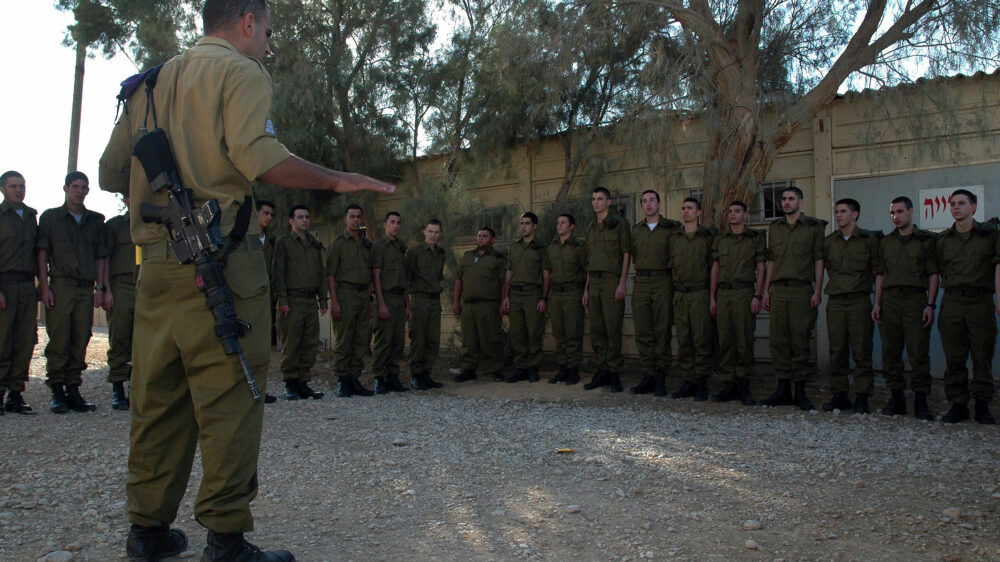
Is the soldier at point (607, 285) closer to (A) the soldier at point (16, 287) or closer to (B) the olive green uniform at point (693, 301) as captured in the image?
(B) the olive green uniform at point (693, 301)

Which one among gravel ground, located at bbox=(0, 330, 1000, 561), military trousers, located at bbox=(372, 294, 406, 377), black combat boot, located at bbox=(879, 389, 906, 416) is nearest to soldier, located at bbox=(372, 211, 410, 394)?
military trousers, located at bbox=(372, 294, 406, 377)

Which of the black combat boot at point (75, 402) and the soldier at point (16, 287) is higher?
the soldier at point (16, 287)

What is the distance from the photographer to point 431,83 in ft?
33.1

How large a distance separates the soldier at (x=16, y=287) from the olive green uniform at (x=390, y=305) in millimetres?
3274

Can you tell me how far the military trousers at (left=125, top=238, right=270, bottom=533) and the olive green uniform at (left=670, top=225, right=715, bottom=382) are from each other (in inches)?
215

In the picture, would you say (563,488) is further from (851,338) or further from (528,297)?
(528,297)

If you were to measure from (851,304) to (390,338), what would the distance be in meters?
4.77

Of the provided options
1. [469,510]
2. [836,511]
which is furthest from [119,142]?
[836,511]

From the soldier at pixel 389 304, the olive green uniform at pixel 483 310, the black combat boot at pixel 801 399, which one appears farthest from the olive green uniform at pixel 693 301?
the soldier at pixel 389 304

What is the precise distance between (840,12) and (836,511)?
5.90 metres

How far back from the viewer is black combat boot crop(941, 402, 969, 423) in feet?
19.3

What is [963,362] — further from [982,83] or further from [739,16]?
[739,16]

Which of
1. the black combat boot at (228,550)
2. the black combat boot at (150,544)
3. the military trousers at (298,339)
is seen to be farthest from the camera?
the military trousers at (298,339)

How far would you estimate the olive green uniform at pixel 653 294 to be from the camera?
24.9 ft
